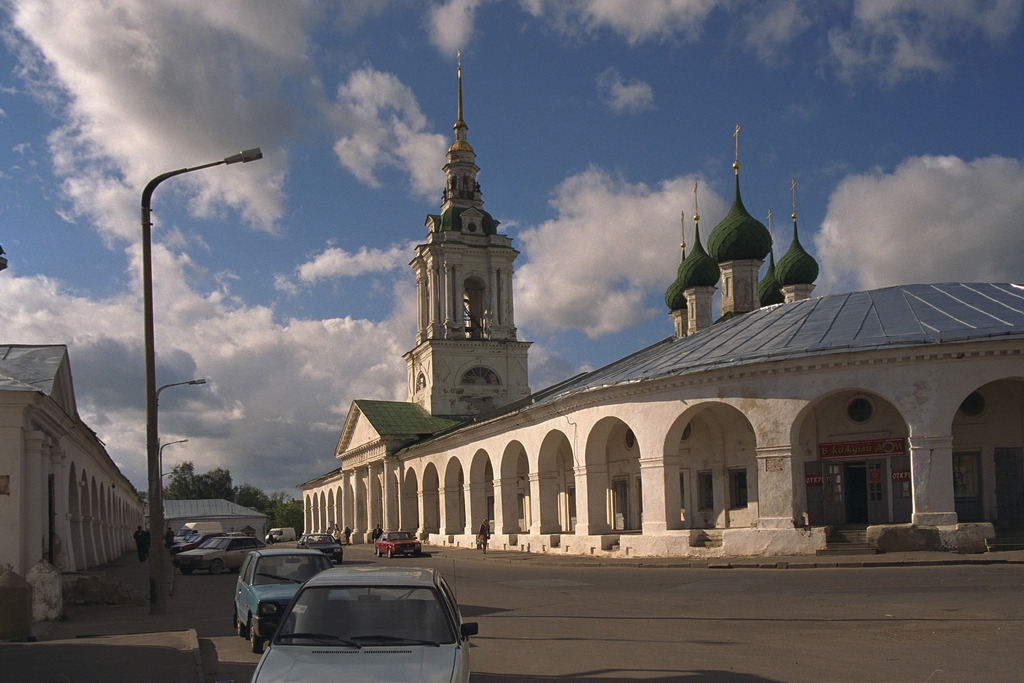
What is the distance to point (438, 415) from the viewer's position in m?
66.4

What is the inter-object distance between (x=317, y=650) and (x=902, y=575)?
15830mm

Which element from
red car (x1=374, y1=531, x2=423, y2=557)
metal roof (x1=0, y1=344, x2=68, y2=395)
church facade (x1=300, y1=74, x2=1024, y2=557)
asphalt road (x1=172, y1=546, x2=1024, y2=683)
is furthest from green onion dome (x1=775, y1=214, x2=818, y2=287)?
metal roof (x1=0, y1=344, x2=68, y2=395)

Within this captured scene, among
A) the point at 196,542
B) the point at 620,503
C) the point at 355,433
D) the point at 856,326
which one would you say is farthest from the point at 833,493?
the point at 355,433

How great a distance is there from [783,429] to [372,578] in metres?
19.9

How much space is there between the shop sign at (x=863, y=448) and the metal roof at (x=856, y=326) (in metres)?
2.99

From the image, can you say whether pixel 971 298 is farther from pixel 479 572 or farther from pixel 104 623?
pixel 104 623

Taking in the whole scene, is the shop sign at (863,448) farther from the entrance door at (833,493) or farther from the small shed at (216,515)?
the small shed at (216,515)

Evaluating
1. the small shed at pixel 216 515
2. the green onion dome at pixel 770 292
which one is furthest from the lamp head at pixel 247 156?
the small shed at pixel 216 515

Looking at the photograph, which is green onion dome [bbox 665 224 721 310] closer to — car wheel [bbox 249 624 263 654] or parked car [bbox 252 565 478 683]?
car wheel [bbox 249 624 263 654]

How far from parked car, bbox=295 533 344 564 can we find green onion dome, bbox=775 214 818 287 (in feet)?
73.3

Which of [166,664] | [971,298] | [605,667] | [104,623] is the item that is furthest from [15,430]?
[971,298]

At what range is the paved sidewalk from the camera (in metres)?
10.3

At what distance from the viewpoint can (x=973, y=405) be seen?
26.2 meters

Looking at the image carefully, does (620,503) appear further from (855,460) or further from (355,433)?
(355,433)
